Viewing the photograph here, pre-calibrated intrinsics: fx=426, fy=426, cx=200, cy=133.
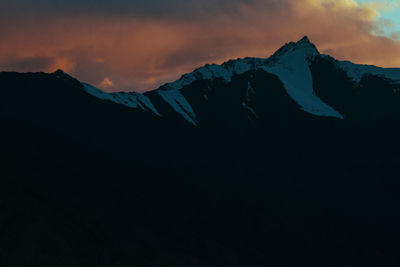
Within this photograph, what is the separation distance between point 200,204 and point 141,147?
3936 cm

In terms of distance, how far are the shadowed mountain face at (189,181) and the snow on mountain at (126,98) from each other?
1.09 m

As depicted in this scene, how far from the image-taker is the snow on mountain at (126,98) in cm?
17838

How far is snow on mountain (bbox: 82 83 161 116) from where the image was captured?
178375 millimetres

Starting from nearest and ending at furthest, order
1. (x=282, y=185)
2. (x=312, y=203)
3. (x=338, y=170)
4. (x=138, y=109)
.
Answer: (x=312, y=203), (x=282, y=185), (x=338, y=170), (x=138, y=109)

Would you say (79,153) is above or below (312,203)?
above

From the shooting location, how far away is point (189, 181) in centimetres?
12056

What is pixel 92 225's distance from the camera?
73.5 metres

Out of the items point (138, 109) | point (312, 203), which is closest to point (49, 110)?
point (138, 109)

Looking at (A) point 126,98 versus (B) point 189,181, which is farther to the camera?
(A) point 126,98

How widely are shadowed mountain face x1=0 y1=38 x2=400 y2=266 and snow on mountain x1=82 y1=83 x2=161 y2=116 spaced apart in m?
1.09

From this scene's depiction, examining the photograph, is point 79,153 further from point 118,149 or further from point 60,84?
point 60,84

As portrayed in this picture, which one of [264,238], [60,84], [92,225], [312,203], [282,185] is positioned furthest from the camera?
[60,84]

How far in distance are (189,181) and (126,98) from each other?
80.1 meters

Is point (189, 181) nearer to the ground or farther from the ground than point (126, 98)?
nearer to the ground
